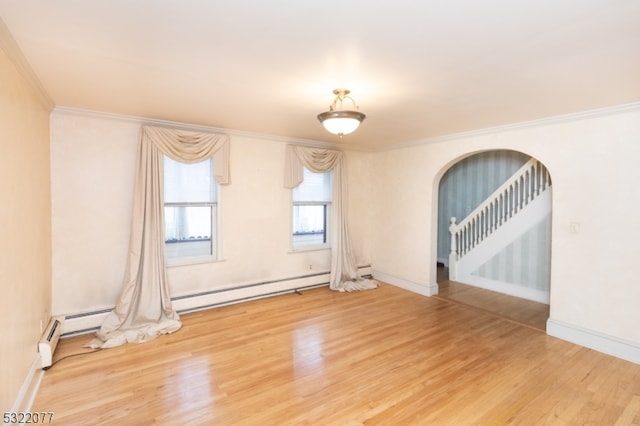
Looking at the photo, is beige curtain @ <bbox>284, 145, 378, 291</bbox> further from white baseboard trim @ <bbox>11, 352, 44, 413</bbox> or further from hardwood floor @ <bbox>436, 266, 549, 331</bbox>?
white baseboard trim @ <bbox>11, 352, 44, 413</bbox>

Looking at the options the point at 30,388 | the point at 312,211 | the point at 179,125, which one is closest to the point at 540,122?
the point at 312,211

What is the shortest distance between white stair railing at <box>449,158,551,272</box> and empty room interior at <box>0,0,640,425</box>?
1.6 inches

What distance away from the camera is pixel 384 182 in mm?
5699

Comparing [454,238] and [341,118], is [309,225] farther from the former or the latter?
[341,118]

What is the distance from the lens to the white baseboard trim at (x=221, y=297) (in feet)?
11.4

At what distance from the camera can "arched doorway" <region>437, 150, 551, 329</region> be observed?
468 cm

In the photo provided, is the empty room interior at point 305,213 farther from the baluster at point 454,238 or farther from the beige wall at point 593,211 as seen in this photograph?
the baluster at point 454,238

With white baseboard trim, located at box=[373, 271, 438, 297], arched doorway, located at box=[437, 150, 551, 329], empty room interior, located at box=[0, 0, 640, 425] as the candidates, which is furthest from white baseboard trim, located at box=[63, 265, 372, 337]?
arched doorway, located at box=[437, 150, 551, 329]

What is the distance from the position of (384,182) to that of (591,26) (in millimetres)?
4037

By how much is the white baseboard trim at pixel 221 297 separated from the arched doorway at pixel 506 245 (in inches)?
89.8

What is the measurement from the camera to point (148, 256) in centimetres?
371

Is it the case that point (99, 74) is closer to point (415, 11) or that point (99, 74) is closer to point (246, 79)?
point (246, 79)

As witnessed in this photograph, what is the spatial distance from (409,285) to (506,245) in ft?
5.78

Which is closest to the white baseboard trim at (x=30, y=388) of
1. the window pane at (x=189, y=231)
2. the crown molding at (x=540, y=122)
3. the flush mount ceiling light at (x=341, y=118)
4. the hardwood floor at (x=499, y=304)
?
the window pane at (x=189, y=231)
